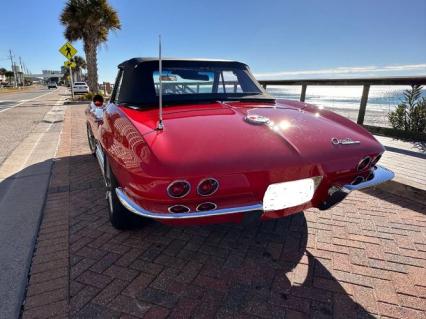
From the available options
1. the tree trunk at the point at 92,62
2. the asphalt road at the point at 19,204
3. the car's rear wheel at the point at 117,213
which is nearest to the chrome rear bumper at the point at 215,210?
the car's rear wheel at the point at 117,213

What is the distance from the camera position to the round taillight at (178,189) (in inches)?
71.6

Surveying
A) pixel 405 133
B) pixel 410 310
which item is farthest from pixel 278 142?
pixel 405 133

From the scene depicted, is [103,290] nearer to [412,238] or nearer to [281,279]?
[281,279]

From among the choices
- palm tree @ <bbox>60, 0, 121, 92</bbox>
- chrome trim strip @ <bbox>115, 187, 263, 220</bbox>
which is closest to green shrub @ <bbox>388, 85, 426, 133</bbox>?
chrome trim strip @ <bbox>115, 187, 263, 220</bbox>

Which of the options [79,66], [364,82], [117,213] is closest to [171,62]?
[117,213]

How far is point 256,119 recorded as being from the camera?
2.37m

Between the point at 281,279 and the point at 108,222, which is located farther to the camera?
the point at 108,222

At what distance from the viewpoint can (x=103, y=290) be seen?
205 centimetres

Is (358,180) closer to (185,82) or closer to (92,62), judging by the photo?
(185,82)

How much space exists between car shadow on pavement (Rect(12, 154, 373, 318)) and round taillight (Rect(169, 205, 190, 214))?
19.8 inches

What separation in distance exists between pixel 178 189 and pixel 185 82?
1727 millimetres

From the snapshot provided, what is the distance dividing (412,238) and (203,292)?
1944mm

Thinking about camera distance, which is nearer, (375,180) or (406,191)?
(375,180)

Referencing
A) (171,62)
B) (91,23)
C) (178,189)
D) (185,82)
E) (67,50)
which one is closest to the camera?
(178,189)
